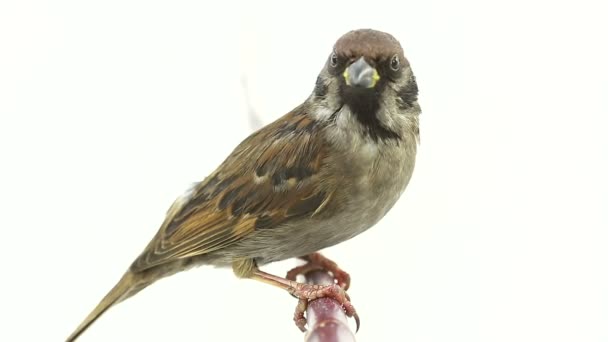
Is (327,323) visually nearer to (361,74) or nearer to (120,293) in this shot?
(361,74)

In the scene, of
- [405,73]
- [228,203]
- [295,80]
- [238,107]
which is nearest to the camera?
[405,73]

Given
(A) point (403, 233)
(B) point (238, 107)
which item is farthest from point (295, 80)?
(A) point (403, 233)

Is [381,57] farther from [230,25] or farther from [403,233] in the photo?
A: [230,25]

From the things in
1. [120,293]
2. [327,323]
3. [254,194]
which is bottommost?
[327,323]

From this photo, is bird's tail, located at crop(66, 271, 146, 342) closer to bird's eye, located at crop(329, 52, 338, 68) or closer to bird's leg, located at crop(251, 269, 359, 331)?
bird's leg, located at crop(251, 269, 359, 331)

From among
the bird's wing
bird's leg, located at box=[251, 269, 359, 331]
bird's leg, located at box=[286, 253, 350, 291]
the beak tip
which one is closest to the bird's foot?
bird's leg, located at box=[251, 269, 359, 331]

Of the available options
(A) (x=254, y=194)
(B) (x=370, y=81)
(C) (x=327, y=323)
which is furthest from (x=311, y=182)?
(C) (x=327, y=323)

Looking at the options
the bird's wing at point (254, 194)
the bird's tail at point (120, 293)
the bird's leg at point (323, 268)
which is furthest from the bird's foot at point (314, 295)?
the bird's tail at point (120, 293)

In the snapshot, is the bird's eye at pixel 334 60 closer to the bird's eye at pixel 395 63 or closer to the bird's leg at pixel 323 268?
the bird's eye at pixel 395 63
